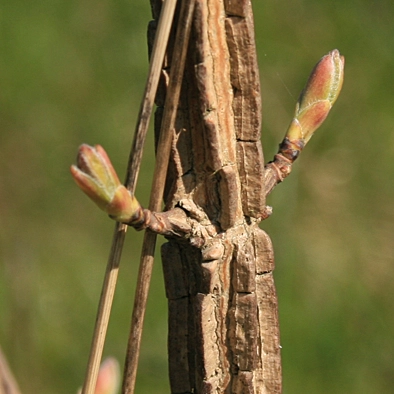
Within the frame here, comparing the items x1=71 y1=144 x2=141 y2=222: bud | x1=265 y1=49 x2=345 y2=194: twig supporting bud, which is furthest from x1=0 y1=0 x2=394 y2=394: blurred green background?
x1=71 y1=144 x2=141 y2=222: bud

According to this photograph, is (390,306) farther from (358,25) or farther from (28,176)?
(28,176)

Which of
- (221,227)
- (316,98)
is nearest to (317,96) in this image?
(316,98)

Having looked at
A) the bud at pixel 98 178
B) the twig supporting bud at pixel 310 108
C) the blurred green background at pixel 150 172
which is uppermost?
the blurred green background at pixel 150 172

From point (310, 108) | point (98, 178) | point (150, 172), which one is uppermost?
point (150, 172)

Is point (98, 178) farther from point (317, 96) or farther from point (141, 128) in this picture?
point (317, 96)

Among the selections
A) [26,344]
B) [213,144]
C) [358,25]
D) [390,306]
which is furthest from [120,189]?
[358,25]

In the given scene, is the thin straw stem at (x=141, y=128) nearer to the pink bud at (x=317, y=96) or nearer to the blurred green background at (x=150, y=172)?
the pink bud at (x=317, y=96)

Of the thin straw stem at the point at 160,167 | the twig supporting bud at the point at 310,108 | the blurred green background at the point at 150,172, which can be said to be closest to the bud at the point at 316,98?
the twig supporting bud at the point at 310,108

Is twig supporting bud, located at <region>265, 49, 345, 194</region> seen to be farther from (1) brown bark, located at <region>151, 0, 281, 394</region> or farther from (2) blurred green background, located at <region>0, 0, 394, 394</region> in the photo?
(2) blurred green background, located at <region>0, 0, 394, 394</region>
